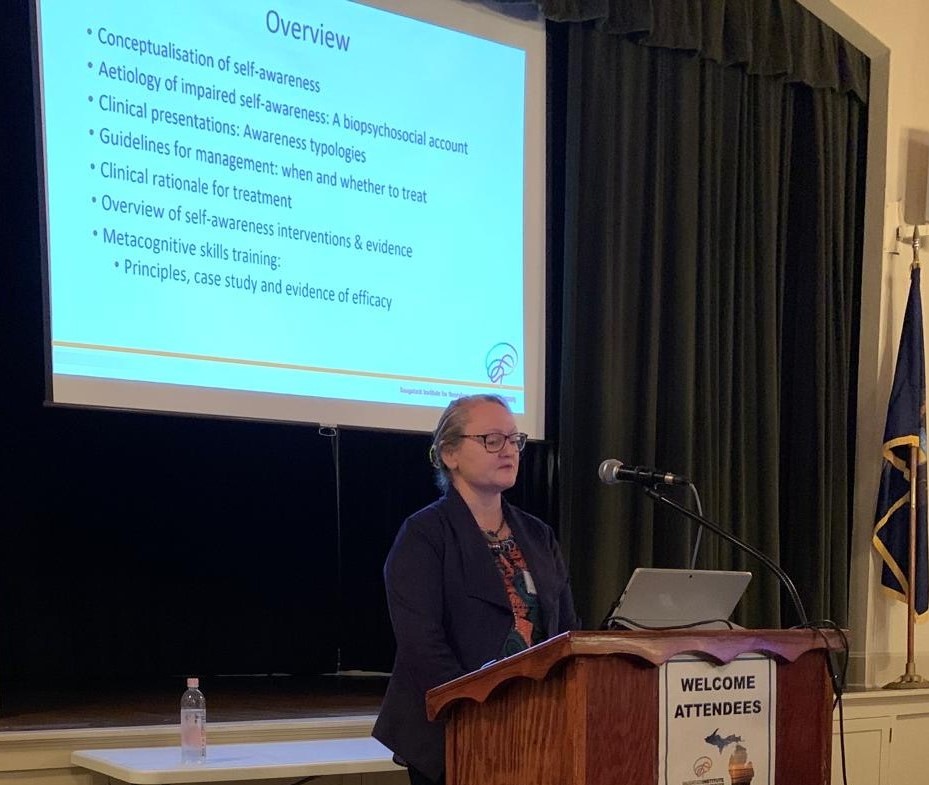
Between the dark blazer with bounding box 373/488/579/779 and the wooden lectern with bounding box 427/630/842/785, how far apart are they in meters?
0.17

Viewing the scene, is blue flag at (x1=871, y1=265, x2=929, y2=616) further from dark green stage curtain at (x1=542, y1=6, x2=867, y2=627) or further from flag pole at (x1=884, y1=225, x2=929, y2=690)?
dark green stage curtain at (x1=542, y1=6, x2=867, y2=627)

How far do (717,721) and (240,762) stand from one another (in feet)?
3.99

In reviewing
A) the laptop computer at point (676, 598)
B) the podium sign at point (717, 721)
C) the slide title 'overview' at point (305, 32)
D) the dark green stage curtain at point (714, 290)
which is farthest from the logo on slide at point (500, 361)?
the podium sign at point (717, 721)

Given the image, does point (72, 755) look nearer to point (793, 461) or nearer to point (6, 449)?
point (6, 449)

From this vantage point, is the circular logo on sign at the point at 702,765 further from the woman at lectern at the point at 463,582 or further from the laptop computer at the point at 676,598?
the woman at lectern at the point at 463,582

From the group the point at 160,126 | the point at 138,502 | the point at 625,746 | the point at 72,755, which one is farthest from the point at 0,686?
the point at 625,746

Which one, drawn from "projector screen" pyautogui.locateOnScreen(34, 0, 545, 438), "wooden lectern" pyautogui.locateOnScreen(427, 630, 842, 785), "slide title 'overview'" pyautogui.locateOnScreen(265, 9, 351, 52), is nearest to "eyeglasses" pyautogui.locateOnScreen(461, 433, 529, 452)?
"wooden lectern" pyautogui.locateOnScreen(427, 630, 842, 785)

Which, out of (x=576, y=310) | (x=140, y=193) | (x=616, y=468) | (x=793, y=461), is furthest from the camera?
(x=793, y=461)

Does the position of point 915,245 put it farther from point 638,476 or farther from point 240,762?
point 240,762

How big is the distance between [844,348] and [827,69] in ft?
3.77

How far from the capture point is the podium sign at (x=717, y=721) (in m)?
1.72

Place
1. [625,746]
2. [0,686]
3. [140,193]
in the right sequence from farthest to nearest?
[0,686]
[140,193]
[625,746]

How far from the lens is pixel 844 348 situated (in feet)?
15.9

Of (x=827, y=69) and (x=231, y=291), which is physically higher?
(x=827, y=69)
